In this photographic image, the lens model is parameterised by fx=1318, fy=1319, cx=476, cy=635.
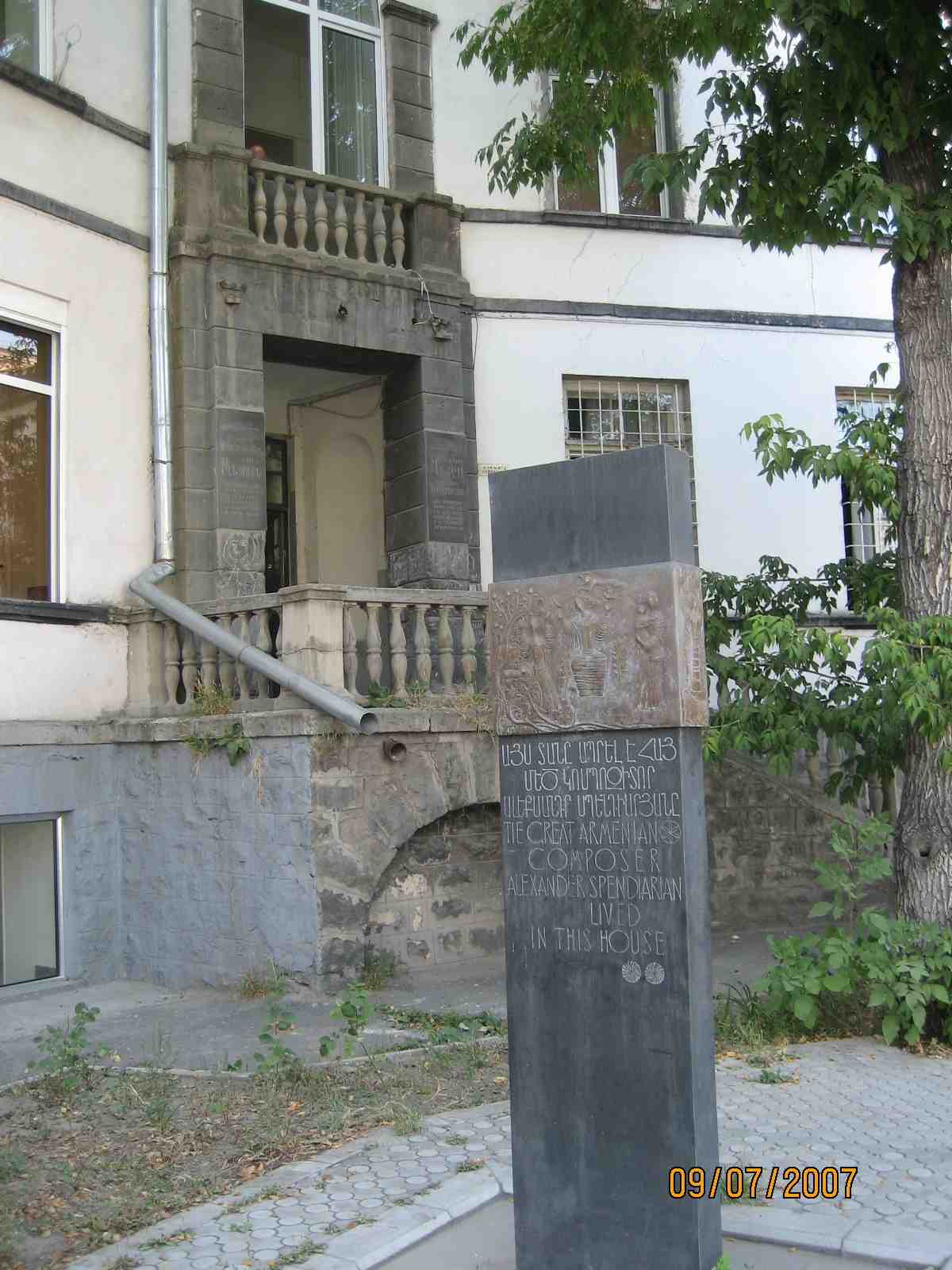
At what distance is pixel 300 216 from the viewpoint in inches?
467

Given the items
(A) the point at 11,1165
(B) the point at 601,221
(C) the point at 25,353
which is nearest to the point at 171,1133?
(A) the point at 11,1165

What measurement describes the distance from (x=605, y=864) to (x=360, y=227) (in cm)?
906

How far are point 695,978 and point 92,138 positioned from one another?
9131 millimetres

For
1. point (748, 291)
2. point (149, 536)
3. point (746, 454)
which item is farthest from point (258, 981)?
point (748, 291)

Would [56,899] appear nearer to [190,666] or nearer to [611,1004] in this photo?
[190,666]

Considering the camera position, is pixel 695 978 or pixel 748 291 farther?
pixel 748 291

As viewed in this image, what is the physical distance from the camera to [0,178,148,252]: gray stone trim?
10.0 metres

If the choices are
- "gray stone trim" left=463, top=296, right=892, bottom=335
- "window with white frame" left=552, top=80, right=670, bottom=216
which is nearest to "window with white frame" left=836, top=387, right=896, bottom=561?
"gray stone trim" left=463, top=296, right=892, bottom=335

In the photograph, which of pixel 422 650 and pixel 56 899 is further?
pixel 56 899

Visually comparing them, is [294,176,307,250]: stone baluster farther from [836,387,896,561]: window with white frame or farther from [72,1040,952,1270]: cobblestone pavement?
[72,1040,952,1270]: cobblestone pavement

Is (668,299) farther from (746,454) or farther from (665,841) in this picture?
(665,841)

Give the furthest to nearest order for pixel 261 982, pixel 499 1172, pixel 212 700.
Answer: pixel 212 700
pixel 261 982
pixel 499 1172

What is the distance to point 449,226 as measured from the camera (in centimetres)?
1271

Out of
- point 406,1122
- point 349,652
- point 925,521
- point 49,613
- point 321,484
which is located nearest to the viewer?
point 406,1122
